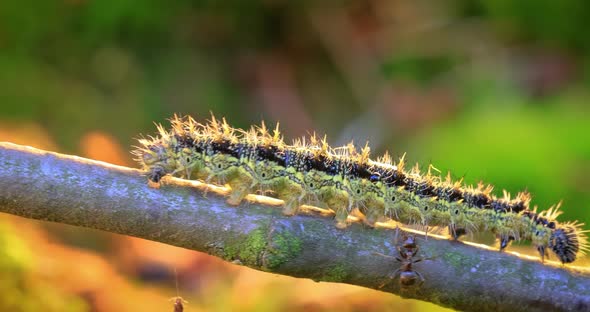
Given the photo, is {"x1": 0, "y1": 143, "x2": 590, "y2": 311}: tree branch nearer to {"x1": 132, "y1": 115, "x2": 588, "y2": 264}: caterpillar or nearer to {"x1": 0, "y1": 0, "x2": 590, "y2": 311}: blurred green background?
{"x1": 132, "y1": 115, "x2": 588, "y2": 264}: caterpillar

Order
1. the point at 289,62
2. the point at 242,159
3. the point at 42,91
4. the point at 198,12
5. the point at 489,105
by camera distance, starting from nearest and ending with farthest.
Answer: the point at 242,159 → the point at 42,91 → the point at 489,105 → the point at 198,12 → the point at 289,62

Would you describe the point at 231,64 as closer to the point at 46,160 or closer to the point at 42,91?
the point at 42,91

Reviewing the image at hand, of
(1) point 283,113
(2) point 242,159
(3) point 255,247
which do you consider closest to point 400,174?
(2) point 242,159

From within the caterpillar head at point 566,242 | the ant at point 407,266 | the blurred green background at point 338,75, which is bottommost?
the ant at point 407,266

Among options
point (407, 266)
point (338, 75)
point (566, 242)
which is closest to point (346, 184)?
point (407, 266)

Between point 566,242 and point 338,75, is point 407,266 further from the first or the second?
point 338,75

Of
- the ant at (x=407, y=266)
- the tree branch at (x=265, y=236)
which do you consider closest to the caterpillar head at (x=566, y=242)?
the tree branch at (x=265, y=236)

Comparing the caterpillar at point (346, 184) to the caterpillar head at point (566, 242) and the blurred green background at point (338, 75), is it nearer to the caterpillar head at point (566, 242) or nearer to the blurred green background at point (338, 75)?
the caterpillar head at point (566, 242)
